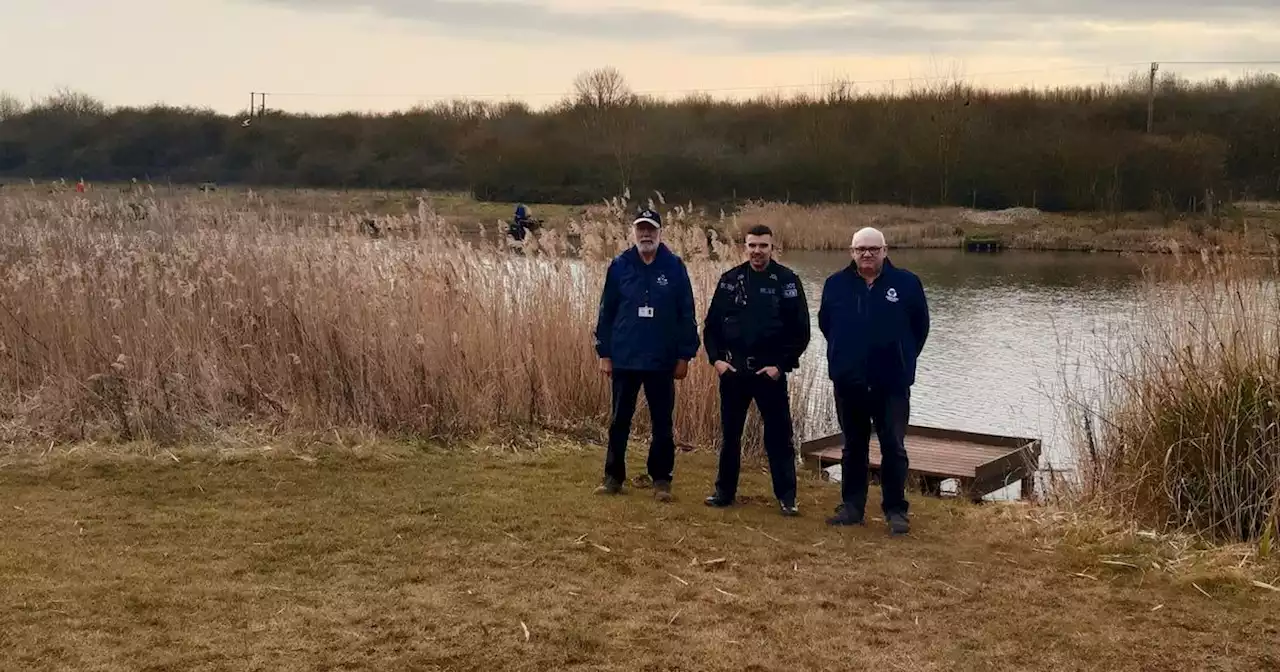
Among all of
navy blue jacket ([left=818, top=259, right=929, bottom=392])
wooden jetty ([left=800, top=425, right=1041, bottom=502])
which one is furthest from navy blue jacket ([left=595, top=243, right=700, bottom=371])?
wooden jetty ([left=800, top=425, right=1041, bottom=502])

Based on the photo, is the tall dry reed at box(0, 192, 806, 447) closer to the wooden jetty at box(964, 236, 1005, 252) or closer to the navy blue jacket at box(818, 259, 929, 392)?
the navy blue jacket at box(818, 259, 929, 392)

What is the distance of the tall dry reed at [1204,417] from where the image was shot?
5.91 metres

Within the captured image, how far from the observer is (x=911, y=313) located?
19.2ft

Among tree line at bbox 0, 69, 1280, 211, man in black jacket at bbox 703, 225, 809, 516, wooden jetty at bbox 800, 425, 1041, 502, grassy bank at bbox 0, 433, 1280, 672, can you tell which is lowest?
wooden jetty at bbox 800, 425, 1041, 502

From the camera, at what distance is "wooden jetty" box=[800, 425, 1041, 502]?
8508mm

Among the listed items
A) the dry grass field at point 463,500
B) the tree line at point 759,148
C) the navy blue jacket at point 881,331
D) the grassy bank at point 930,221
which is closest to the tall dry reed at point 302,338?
the dry grass field at point 463,500

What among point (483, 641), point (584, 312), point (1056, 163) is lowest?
point (483, 641)

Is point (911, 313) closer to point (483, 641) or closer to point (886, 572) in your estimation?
point (886, 572)

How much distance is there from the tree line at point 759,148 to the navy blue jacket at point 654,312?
37203mm

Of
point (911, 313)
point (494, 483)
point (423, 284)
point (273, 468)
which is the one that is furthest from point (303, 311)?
point (911, 313)

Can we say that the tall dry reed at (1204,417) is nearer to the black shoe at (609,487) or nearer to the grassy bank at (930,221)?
the black shoe at (609,487)

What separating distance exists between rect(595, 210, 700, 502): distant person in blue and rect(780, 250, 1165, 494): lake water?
325cm

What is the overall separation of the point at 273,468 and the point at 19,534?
5.24 ft

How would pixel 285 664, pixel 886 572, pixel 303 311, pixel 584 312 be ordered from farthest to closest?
pixel 584 312
pixel 303 311
pixel 886 572
pixel 285 664
